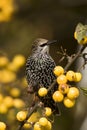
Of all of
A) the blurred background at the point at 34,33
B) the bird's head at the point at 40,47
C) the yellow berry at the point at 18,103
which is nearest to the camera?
the bird's head at the point at 40,47

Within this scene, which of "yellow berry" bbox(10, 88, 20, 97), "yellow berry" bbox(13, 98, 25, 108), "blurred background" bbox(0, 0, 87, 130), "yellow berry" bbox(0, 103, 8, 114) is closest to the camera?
"yellow berry" bbox(0, 103, 8, 114)

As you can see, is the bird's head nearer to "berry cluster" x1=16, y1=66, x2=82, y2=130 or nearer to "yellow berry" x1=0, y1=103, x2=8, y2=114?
"yellow berry" x1=0, y1=103, x2=8, y2=114

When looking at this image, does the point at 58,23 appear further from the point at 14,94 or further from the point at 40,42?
the point at 40,42

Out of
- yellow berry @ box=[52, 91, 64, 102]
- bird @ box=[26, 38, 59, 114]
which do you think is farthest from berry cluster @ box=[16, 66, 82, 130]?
bird @ box=[26, 38, 59, 114]

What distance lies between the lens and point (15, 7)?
23.5ft

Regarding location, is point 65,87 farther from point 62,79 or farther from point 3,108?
point 3,108

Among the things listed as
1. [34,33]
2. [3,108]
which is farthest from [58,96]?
[34,33]

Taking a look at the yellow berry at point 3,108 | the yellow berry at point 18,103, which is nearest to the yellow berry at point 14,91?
the yellow berry at point 18,103

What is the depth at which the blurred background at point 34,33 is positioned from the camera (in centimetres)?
557

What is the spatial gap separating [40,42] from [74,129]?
6.70 feet

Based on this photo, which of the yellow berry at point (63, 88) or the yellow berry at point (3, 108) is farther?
the yellow berry at point (3, 108)

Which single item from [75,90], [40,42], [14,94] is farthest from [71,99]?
[14,94]

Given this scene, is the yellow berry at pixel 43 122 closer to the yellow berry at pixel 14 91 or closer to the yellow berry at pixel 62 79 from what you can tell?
the yellow berry at pixel 62 79

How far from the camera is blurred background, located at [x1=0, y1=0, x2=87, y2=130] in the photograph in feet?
18.3
